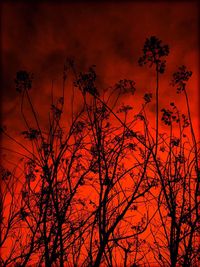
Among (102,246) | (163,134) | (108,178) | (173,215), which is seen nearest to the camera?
(102,246)

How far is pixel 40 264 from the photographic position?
9.52m

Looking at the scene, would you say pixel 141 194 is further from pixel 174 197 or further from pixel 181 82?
pixel 181 82

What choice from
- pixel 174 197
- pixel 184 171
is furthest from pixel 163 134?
pixel 174 197

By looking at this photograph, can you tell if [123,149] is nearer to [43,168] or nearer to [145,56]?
[43,168]

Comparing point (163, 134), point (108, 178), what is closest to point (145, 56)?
point (163, 134)

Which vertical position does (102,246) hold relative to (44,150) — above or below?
below

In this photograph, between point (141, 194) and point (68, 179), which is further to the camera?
point (68, 179)

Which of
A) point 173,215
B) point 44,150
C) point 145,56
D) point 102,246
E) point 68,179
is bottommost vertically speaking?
point 102,246

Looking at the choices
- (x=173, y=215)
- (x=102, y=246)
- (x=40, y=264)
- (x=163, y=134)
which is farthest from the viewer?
(x=40, y=264)

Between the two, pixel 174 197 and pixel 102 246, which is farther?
pixel 174 197

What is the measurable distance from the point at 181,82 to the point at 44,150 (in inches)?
145

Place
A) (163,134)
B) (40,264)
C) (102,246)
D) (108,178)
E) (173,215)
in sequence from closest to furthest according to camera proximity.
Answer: (102,246) → (173,215) → (108,178) → (163,134) → (40,264)

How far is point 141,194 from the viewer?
7590 mm

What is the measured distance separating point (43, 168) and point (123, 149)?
2.06 metres
